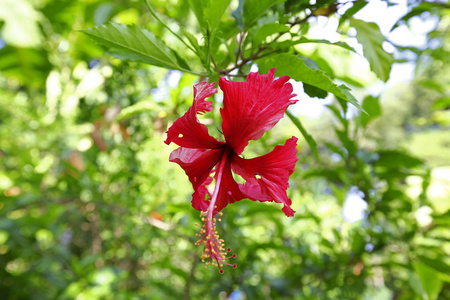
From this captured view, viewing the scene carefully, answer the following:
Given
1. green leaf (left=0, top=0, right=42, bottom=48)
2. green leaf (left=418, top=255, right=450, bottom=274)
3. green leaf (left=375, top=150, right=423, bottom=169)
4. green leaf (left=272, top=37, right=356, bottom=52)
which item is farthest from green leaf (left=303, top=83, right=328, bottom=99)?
green leaf (left=0, top=0, right=42, bottom=48)

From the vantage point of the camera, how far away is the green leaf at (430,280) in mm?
1031

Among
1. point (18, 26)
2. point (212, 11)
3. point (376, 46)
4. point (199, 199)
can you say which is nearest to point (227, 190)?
point (199, 199)

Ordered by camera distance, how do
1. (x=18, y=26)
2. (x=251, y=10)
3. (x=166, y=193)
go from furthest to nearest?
(x=18, y=26) < (x=166, y=193) < (x=251, y=10)

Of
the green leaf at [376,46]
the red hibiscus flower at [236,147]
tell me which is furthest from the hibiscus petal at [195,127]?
the green leaf at [376,46]

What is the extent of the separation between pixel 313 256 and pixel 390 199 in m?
0.32

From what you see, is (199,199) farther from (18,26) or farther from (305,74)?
(18,26)

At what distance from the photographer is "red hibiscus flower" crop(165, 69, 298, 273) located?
0.40 metres

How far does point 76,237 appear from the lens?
92.5 inches

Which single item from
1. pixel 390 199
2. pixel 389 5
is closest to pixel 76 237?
pixel 390 199

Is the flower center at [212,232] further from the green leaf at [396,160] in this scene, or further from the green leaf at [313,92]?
the green leaf at [396,160]

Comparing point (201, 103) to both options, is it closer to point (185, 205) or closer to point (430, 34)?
point (185, 205)

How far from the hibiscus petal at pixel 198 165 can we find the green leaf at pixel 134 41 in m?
0.13

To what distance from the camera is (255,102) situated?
0.41m

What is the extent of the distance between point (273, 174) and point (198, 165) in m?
0.11
